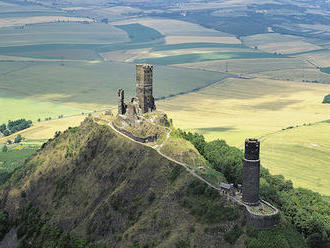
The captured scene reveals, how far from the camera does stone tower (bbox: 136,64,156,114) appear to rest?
375ft

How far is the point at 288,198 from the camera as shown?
342 ft

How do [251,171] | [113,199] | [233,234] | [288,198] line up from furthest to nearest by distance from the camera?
1. [288,198]
2. [113,199]
3. [251,171]
4. [233,234]

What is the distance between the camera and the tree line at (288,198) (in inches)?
3556

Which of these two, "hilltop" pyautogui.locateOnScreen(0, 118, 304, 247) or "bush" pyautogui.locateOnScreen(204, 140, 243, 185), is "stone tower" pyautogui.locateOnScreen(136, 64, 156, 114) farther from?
"bush" pyautogui.locateOnScreen(204, 140, 243, 185)

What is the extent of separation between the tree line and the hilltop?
1286cm

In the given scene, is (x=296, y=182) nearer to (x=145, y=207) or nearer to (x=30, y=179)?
(x=145, y=207)

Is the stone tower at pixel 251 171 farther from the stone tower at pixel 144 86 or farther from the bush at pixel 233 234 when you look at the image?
the stone tower at pixel 144 86

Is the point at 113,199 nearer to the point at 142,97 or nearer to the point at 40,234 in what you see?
the point at 40,234

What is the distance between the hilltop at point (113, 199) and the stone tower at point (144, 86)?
1009cm

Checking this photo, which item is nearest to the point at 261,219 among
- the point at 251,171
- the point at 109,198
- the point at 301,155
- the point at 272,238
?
the point at 272,238

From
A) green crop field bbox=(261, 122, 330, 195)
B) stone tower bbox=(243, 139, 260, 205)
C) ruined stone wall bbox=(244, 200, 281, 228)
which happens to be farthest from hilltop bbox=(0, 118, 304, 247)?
green crop field bbox=(261, 122, 330, 195)

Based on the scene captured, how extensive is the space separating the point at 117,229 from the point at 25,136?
121880mm

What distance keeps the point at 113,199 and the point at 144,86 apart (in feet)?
103

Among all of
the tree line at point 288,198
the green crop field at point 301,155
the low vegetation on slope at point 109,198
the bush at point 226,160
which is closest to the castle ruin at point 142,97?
the low vegetation on slope at point 109,198
